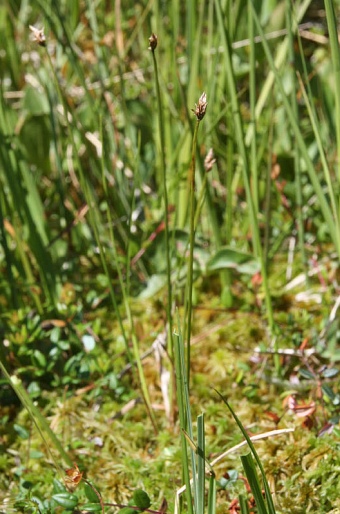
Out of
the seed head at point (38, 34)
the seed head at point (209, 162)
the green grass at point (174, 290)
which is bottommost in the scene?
the green grass at point (174, 290)

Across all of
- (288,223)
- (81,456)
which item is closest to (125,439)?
(81,456)

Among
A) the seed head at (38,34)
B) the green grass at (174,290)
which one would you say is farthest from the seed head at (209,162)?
the seed head at (38,34)

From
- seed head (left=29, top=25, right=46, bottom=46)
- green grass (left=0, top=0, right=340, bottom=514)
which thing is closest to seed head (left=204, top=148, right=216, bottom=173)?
green grass (left=0, top=0, right=340, bottom=514)

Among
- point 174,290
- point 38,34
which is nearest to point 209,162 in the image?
point 38,34

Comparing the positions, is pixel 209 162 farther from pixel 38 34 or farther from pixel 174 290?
pixel 174 290

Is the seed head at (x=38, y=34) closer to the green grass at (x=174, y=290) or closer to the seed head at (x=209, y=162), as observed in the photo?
the green grass at (x=174, y=290)

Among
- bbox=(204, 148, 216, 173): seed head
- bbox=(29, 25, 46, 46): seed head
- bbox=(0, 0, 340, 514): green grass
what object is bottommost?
bbox=(0, 0, 340, 514): green grass

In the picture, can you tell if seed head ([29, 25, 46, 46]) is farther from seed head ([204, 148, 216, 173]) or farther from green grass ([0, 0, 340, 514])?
seed head ([204, 148, 216, 173])

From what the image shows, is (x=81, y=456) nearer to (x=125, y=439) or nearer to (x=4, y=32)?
(x=125, y=439)
